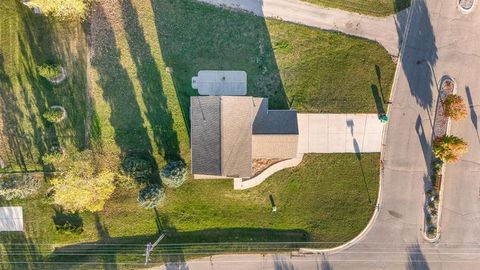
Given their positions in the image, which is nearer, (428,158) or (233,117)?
(233,117)

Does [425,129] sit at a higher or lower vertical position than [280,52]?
lower

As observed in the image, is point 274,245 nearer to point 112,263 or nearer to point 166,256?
point 166,256

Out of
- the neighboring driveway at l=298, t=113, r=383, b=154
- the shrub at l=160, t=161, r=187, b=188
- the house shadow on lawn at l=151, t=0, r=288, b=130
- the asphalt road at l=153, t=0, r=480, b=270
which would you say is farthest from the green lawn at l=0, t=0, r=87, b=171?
the neighboring driveway at l=298, t=113, r=383, b=154

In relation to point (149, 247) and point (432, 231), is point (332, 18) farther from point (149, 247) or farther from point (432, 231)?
point (149, 247)

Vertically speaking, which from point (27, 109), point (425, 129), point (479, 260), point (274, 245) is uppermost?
point (27, 109)

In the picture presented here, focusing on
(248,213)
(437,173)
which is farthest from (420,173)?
(248,213)

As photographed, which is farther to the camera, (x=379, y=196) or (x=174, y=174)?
(x=379, y=196)

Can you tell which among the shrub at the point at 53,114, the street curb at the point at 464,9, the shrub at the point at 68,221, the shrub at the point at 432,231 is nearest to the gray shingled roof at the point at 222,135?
the shrub at the point at 53,114

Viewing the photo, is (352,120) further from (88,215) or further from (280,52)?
(88,215)

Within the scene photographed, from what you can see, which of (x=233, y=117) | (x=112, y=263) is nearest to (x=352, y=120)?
(x=233, y=117)
